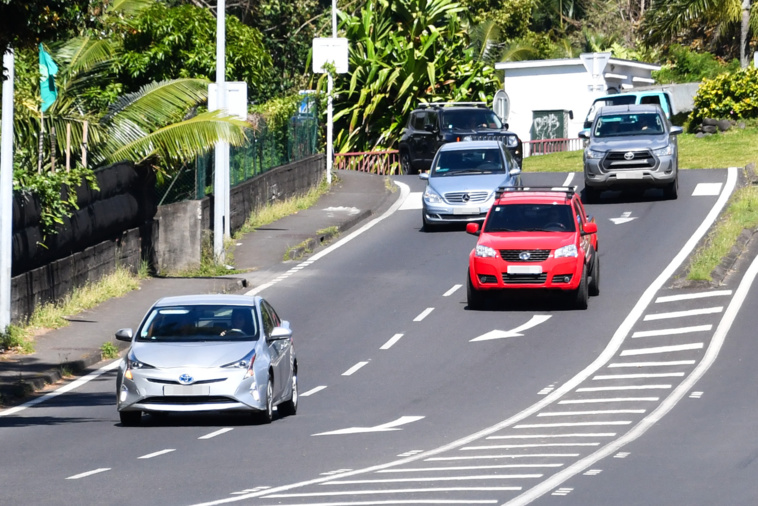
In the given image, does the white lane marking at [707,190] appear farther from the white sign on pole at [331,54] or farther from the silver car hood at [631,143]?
the white sign on pole at [331,54]

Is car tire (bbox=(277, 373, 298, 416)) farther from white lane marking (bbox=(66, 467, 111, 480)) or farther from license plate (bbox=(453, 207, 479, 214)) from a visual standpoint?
license plate (bbox=(453, 207, 479, 214))

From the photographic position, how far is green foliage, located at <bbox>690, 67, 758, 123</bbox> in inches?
1897

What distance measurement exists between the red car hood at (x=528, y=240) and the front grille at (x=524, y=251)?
0.05m

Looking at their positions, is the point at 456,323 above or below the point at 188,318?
below

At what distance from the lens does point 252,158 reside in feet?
116

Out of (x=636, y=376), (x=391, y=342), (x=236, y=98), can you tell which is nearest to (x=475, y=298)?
(x=391, y=342)

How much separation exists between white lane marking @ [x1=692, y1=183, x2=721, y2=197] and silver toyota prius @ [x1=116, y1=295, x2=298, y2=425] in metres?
20.4

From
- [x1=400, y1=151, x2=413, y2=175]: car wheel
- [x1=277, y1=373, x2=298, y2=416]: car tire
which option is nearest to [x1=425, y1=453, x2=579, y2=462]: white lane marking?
[x1=277, y1=373, x2=298, y2=416]: car tire

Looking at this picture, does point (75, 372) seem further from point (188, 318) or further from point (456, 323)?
point (456, 323)

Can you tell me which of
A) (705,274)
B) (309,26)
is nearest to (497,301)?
(705,274)

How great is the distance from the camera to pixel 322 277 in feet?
91.9

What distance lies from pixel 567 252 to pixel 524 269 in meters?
0.74

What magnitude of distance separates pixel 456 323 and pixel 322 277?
497cm

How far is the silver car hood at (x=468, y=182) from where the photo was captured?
31797mm
